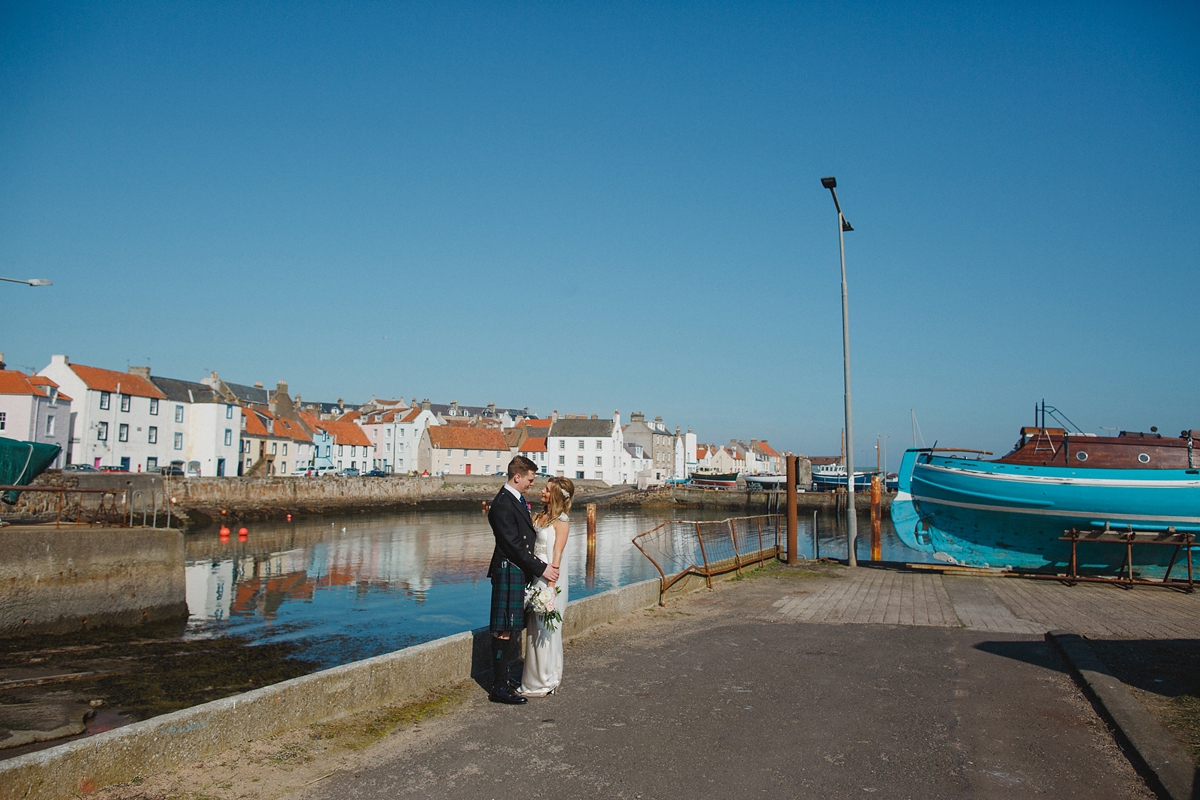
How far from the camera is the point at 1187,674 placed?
734 cm

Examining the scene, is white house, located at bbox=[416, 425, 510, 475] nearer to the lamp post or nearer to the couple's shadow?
the lamp post

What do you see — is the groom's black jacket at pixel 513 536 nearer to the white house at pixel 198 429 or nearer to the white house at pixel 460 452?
the white house at pixel 198 429

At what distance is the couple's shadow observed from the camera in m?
7.18

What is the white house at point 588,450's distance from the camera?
328 ft

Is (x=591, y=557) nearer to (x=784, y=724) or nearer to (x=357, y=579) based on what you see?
(x=357, y=579)

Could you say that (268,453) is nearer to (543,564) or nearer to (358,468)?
(358,468)

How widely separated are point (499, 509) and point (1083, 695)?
5.42 m

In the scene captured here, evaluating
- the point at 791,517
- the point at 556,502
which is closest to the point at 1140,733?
the point at 556,502

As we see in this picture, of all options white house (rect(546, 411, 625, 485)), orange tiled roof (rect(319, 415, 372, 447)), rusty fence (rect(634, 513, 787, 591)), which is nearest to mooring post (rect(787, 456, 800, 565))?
rusty fence (rect(634, 513, 787, 591))

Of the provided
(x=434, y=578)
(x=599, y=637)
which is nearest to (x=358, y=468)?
(x=434, y=578)

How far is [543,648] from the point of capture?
6.54m

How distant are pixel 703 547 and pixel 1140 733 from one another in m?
9.60

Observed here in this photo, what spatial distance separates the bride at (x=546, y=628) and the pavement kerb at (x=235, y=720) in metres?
0.84

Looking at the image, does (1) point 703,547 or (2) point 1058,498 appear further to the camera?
(2) point 1058,498
